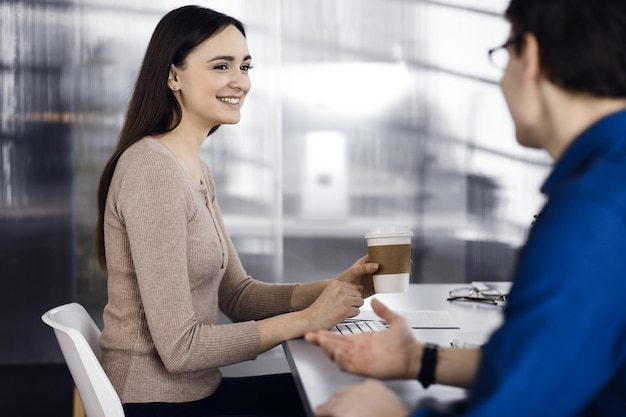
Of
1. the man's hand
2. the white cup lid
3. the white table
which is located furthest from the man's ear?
the white cup lid

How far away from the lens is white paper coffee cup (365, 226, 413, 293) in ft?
5.32

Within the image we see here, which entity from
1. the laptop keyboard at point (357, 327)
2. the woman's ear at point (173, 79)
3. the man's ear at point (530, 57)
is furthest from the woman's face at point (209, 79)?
the man's ear at point (530, 57)

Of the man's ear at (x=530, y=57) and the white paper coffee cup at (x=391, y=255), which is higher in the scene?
the man's ear at (x=530, y=57)

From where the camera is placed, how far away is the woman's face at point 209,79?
1886 millimetres

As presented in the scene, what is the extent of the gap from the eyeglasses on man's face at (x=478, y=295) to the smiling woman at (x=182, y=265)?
14.0 inches

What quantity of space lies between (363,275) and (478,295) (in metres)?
0.44

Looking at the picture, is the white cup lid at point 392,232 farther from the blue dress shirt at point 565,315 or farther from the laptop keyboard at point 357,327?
the blue dress shirt at point 565,315

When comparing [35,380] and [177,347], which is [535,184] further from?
[177,347]

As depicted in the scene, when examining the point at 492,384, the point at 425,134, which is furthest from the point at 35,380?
the point at 492,384

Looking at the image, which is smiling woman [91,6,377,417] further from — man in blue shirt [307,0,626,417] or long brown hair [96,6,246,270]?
man in blue shirt [307,0,626,417]

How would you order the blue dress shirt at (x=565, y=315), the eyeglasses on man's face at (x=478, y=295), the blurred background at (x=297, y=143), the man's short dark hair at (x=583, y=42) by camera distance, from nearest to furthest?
the blue dress shirt at (x=565, y=315), the man's short dark hair at (x=583, y=42), the eyeglasses on man's face at (x=478, y=295), the blurred background at (x=297, y=143)

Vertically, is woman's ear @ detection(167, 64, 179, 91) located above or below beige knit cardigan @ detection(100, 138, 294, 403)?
above

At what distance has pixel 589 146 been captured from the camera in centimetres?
89

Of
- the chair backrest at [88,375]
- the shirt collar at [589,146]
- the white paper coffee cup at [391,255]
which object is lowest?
the chair backrest at [88,375]
